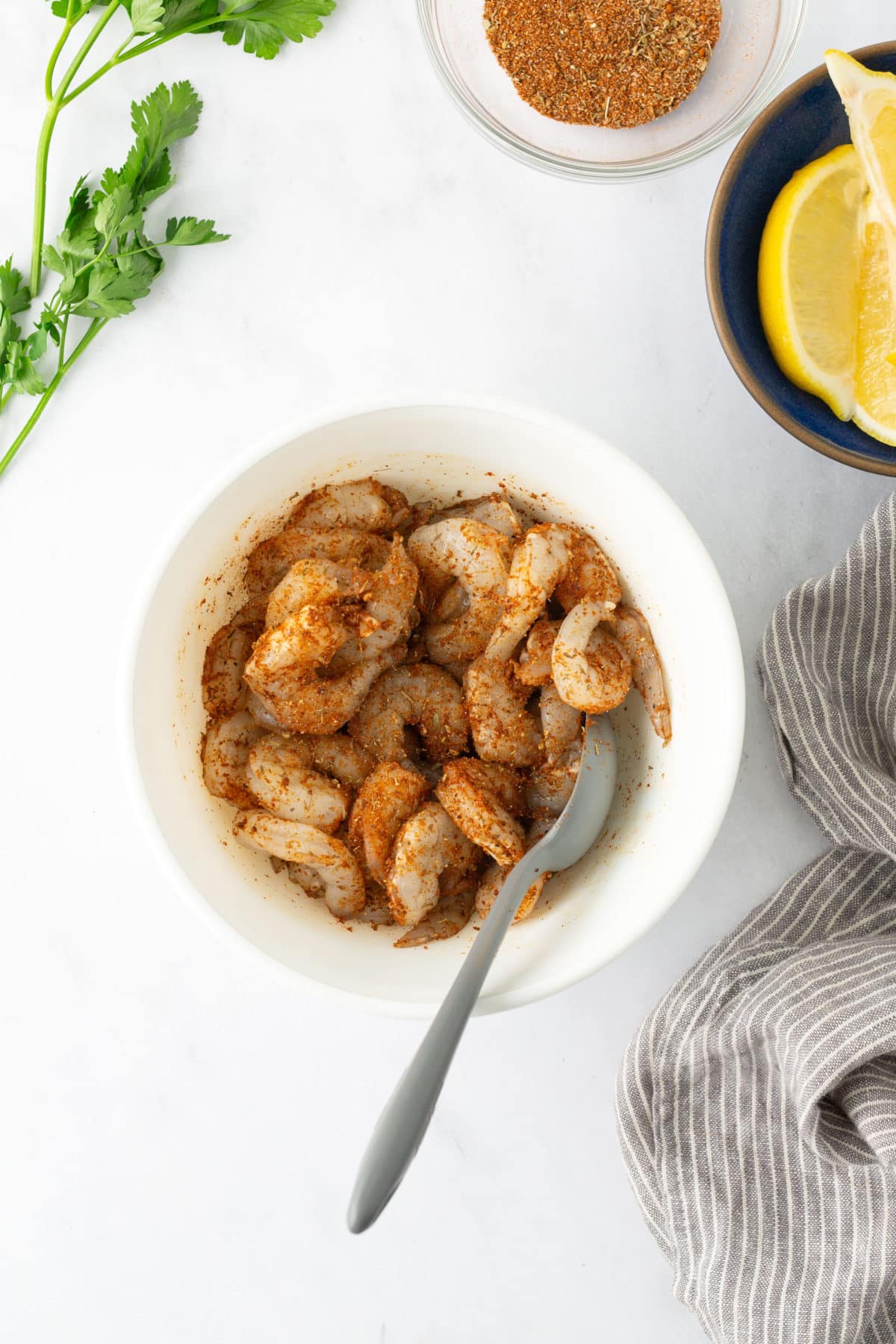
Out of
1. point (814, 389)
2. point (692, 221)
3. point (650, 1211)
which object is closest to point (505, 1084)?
point (650, 1211)

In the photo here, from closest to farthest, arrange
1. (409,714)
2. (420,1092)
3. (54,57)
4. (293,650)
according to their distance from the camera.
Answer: (420,1092)
(293,650)
(409,714)
(54,57)

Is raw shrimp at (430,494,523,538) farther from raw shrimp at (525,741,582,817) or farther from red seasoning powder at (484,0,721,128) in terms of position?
red seasoning powder at (484,0,721,128)

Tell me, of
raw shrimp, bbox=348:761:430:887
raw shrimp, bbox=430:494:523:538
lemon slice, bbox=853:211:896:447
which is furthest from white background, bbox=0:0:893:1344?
raw shrimp, bbox=348:761:430:887

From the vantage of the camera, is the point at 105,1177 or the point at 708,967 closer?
the point at 708,967

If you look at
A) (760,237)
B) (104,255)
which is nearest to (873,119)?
(760,237)

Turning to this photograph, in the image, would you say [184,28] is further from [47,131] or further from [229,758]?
[229,758]

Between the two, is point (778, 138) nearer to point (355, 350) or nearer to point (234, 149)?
point (355, 350)

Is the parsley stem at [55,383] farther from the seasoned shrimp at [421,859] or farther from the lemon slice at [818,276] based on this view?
the lemon slice at [818,276]
